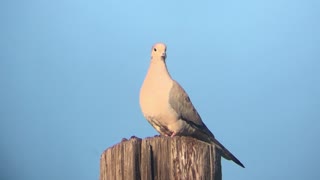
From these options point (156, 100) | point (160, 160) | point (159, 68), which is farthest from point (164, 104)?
point (160, 160)

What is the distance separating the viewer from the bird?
5.93ft

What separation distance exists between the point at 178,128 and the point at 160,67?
0.78 ft

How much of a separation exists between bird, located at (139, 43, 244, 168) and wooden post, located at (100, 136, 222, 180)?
439 millimetres

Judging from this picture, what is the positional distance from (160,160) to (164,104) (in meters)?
0.52

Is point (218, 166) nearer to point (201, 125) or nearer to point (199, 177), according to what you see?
point (199, 177)

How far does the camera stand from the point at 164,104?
181cm

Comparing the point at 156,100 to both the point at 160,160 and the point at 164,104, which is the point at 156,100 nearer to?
the point at 164,104

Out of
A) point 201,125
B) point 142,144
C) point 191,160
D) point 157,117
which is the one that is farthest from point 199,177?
point 201,125

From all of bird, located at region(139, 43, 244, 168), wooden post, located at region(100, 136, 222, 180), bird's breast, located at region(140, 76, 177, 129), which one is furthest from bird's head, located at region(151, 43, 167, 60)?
wooden post, located at region(100, 136, 222, 180)

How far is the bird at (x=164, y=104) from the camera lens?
1809 millimetres

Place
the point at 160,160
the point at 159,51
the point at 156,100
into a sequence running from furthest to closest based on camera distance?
1. the point at 159,51
2. the point at 156,100
3. the point at 160,160

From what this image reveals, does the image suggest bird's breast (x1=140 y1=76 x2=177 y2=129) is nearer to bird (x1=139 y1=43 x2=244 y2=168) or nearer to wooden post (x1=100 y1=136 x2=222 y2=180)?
bird (x1=139 y1=43 x2=244 y2=168)

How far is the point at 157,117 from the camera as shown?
1.82 meters

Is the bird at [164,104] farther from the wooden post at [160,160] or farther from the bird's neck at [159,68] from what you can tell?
the wooden post at [160,160]
